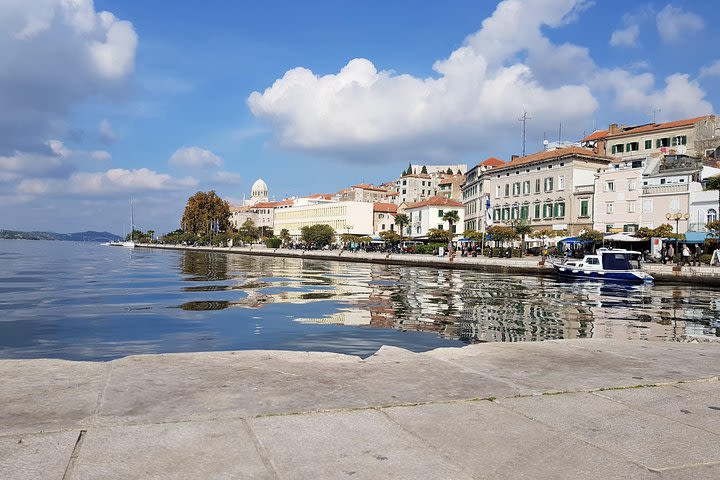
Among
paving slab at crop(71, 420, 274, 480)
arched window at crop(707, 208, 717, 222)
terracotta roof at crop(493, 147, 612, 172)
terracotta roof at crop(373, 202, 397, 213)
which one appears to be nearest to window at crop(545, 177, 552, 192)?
terracotta roof at crop(493, 147, 612, 172)

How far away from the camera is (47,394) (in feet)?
16.9

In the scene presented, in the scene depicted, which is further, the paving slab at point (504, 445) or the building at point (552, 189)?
the building at point (552, 189)

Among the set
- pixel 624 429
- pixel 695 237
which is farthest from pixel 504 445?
pixel 695 237

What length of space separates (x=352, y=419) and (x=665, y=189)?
2599 inches

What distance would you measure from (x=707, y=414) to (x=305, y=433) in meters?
3.63

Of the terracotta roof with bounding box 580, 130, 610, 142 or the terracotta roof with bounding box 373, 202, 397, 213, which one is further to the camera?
the terracotta roof with bounding box 373, 202, 397, 213

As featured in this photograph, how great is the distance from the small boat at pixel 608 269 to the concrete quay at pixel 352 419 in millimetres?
40150

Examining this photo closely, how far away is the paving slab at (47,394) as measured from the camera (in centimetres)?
436

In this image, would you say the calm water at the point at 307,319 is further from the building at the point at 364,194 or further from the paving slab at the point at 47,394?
the building at the point at 364,194

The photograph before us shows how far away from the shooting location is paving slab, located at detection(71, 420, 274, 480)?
3484 mm

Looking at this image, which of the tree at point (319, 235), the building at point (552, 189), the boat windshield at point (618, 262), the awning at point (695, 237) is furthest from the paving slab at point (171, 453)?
the tree at point (319, 235)

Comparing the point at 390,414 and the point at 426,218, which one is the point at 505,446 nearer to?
the point at 390,414

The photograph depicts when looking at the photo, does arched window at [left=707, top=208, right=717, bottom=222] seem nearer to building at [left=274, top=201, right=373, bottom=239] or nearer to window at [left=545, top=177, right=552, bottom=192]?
window at [left=545, top=177, right=552, bottom=192]

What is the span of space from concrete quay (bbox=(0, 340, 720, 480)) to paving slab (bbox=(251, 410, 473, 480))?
15 mm
